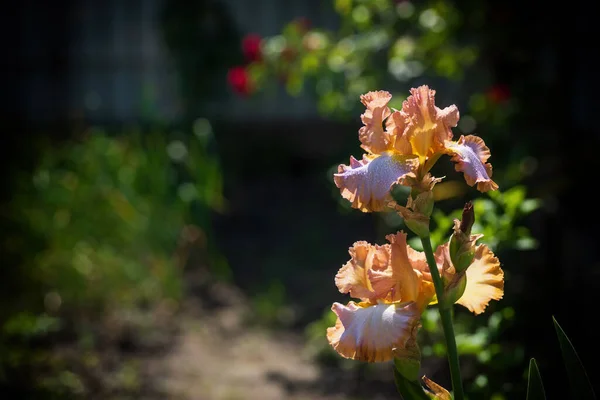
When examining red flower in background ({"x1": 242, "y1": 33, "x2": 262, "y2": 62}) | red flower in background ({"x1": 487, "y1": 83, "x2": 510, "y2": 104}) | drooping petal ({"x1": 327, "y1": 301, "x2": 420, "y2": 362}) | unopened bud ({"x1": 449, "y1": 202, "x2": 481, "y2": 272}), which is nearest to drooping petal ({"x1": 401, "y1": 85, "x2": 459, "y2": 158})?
unopened bud ({"x1": 449, "y1": 202, "x2": 481, "y2": 272})

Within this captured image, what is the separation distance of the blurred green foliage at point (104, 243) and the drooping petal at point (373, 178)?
237 centimetres

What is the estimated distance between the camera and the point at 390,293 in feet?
4.13

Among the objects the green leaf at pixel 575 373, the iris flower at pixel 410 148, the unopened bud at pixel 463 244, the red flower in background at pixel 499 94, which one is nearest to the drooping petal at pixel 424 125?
the iris flower at pixel 410 148

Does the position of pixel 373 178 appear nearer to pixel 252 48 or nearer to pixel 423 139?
pixel 423 139

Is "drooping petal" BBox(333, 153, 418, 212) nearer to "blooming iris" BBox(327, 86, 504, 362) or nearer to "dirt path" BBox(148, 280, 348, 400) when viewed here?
"blooming iris" BBox(327, 86, 504, 362)

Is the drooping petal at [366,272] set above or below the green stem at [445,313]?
above

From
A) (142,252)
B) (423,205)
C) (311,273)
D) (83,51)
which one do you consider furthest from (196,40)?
(423,205)

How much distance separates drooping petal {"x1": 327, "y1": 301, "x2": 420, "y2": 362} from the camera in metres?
1.17

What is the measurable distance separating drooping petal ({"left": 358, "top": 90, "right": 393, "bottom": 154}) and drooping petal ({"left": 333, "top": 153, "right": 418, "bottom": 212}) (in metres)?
0.02

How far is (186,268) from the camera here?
14.8ft

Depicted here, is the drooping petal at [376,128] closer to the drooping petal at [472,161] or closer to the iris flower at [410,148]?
the iris flower at [410,148]

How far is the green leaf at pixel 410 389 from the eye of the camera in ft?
4.08

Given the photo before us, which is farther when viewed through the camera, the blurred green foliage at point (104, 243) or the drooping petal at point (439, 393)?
the blurred green foliage at point (104, 243)

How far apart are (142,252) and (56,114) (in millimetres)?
4835
